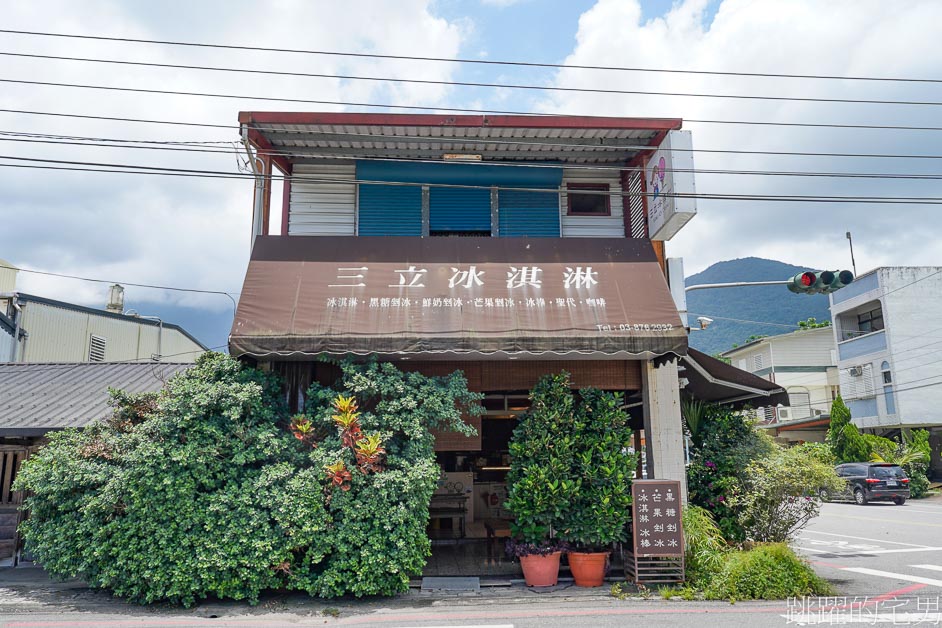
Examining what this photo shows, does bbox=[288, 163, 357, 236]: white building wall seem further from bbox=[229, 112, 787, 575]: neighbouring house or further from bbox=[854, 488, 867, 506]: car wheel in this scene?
bbox=[854, 488, 867, 506]: car wheel

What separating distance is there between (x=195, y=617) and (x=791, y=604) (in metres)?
8.18

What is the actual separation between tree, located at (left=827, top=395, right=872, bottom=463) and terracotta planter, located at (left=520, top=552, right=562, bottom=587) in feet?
82.4

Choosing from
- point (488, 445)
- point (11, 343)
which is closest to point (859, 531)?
point (488, 445)

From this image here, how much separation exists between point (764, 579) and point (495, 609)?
3939 millimetres

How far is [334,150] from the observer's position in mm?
12656

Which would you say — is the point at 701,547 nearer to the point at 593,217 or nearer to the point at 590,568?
the point at 590,568

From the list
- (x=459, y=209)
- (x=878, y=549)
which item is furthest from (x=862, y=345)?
(x=459, y=209)

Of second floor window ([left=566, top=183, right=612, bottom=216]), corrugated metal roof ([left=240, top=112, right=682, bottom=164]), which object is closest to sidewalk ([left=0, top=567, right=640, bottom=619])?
second floor window ([left=566, top=183, right=612, bottom=216])

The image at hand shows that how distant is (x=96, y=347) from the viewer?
2519cm

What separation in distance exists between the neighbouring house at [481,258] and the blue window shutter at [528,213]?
3 centimetres

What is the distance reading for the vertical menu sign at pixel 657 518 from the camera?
10016 millimetres

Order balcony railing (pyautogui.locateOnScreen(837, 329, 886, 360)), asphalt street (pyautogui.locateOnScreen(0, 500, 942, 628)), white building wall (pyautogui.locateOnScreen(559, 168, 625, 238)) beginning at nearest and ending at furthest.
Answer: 1. asphalt street (pyautogui.locateOnScreen(0, 500, 942, 628))
2. white building wall (pyautogui.locateOnScreen(559, 168, 625, 238))
3. balcony railing (pyautogui.locateOnScreen(837, 329, 886, 360))

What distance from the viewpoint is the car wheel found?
86.2 ft

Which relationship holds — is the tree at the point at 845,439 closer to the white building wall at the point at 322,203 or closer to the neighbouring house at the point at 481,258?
the neighbouring house at the point at 481,258
